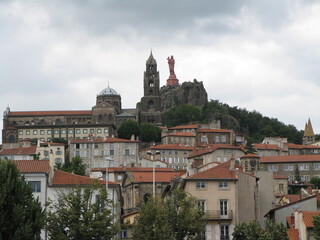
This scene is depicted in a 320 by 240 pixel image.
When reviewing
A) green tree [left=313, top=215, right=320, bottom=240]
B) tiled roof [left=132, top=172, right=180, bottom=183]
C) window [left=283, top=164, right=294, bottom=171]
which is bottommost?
green tree [left=313, top=215, right=320, bottom=240]

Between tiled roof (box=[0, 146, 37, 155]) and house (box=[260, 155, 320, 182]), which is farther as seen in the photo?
tiled roof (box=[0, 146, 37, 155])

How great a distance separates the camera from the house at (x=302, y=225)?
2237 inches

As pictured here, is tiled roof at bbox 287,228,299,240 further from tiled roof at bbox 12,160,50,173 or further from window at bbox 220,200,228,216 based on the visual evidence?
tiled roof at bbox 12,160,50,173

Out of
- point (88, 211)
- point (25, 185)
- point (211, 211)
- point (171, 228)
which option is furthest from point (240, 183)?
point (25, 185)

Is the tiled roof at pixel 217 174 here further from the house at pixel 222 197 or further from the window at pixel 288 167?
the window at pixel 288 167

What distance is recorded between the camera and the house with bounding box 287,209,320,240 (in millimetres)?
56812

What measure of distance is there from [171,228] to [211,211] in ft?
32.9

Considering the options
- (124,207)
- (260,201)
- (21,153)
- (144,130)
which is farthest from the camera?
(144,130)

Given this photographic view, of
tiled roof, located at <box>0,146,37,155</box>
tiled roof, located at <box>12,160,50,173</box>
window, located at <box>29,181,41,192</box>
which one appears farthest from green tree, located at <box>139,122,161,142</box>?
window, located at <box>29,181,41,192</box>

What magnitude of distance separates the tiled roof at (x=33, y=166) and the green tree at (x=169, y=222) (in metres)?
10.8

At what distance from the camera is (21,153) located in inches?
5994

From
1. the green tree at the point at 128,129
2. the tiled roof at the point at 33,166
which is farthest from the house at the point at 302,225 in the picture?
the green tree at the point at 128,129

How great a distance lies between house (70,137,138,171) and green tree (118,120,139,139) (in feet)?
75.6

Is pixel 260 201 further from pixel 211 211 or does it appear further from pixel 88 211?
pixel 88 211
